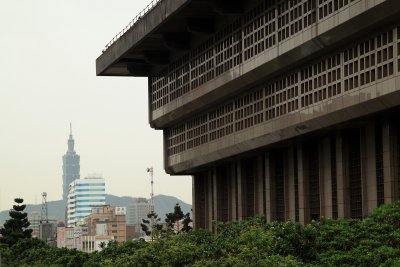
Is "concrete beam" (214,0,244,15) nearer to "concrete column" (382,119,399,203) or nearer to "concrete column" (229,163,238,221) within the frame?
"concrete column" (382,119,399,203)

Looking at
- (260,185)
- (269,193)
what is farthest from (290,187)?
(260,185)

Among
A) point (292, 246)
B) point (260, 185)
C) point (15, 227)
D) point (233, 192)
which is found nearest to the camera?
point (292, 246)

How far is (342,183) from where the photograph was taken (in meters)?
56.2

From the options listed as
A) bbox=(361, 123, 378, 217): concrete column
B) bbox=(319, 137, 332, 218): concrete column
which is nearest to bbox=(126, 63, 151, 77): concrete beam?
bbox=(319, 137, 332, 218): concrete column

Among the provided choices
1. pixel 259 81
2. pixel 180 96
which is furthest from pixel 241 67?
pixel 180 96

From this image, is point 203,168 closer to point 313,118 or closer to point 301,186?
point 301,186

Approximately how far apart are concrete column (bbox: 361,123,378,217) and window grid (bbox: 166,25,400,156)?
310 centimetres

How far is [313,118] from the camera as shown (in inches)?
2128

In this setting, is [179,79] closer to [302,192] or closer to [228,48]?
[228,48]

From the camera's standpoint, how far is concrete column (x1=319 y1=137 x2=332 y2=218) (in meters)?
58.5

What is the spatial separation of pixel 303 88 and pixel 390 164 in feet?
25.1

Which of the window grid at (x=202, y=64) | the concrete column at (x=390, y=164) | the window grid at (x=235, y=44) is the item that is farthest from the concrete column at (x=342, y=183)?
the window grid at (x=202, y=64)

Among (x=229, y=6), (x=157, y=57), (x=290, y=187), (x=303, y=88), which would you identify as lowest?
(x=290, y=187)

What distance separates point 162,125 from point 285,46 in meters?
27.0
